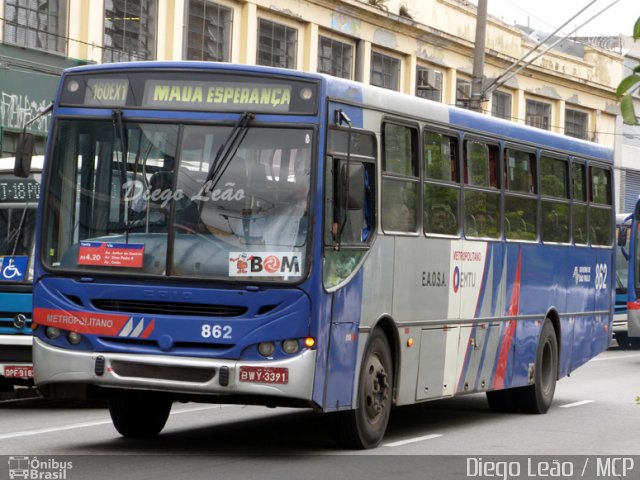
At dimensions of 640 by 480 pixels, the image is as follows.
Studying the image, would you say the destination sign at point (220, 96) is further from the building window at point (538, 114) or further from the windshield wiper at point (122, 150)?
the building window at point (538, 114)

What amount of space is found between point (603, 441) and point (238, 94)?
4.78 meters

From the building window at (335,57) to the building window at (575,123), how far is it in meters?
14.0

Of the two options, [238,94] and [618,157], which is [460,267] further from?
[618,157]

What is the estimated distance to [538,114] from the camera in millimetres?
46375

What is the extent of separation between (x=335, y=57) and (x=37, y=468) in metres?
26.1

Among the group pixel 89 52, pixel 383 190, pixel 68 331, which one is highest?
pixel 89 52

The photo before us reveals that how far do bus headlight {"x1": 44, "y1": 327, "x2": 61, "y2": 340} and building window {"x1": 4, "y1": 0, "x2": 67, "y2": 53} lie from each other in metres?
14.8

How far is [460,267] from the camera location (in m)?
13.7

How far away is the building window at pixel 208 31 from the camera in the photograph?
30047 mm

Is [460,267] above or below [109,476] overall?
above

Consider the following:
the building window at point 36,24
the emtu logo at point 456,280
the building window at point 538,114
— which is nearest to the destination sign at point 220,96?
the emtu logo at point 456,280

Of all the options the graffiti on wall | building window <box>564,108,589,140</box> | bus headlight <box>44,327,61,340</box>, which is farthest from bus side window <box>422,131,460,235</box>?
building window <box>564,108,589,140</box>

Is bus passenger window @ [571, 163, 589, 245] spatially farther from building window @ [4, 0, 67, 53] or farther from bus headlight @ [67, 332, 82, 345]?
building window @ [4, 0, 67, 53]

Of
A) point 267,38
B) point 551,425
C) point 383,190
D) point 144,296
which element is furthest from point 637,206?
point 144,296
